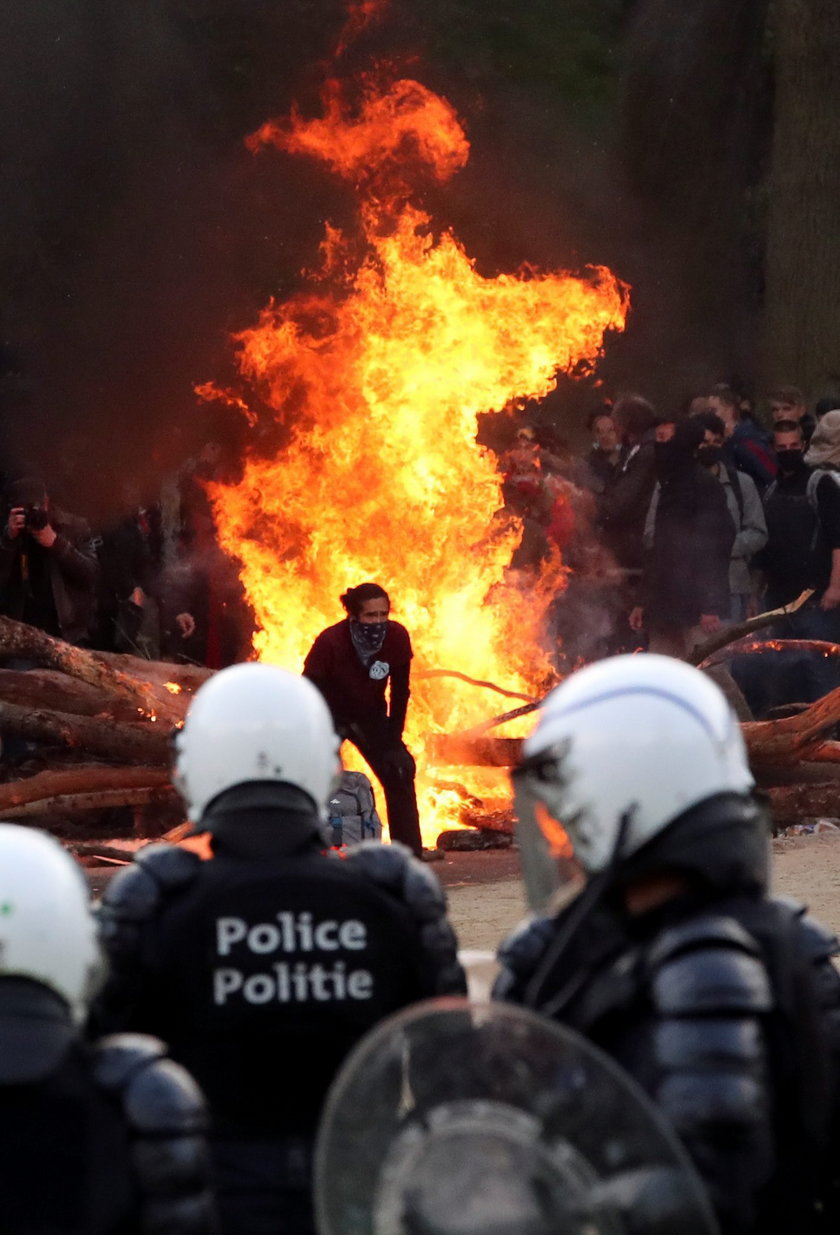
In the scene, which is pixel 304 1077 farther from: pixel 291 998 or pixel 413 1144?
pixel 413 1144

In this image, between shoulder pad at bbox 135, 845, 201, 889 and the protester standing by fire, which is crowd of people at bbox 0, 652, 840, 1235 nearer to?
shoulder pad at bbox 135, 845, 201, 889

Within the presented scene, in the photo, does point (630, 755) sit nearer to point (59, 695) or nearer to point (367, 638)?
point (367, 638)

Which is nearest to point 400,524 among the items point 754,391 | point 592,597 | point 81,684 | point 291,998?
point 592,597

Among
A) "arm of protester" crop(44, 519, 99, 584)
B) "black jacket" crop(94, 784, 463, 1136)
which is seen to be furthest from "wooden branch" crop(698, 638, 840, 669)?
"black jacket" crop(94, 784, 463, 1136)

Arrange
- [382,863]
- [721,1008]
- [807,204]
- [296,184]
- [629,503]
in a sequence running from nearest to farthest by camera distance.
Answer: [721,1008] → [382,863] → [629,503] → [807,204] → [296,184]

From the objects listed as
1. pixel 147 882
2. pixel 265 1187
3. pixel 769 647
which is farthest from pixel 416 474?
pixel 265 1187

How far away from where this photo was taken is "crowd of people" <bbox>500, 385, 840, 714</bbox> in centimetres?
1105

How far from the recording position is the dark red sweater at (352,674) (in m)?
8.89

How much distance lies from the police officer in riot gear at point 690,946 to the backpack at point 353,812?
554 centimetres

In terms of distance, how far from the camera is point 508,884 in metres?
9.19

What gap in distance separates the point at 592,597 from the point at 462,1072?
977cm

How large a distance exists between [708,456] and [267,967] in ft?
28.3

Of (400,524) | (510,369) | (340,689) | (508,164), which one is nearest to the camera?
(340,689)

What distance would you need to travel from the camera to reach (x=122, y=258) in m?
17.2
